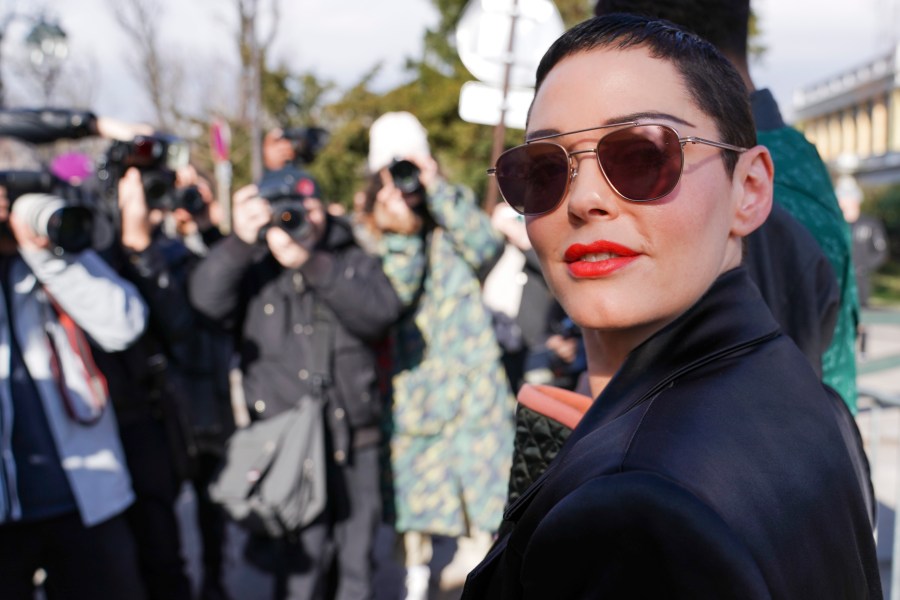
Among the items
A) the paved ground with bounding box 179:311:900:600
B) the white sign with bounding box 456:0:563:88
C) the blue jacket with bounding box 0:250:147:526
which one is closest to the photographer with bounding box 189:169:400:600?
the paved ground with bounding box 179:311:900:600

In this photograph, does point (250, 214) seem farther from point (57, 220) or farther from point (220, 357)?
point (220, 357)

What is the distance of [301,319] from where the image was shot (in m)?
3.65

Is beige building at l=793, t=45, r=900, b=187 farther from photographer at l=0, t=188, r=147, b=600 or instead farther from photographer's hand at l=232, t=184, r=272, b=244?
photographer at l=0, t=188, r=147, b=600

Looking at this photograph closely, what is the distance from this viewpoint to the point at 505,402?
13.6ft

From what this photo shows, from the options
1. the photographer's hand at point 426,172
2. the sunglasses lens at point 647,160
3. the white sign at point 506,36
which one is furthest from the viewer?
the white sign at point 506,36

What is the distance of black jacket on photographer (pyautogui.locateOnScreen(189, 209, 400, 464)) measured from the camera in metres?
3.55

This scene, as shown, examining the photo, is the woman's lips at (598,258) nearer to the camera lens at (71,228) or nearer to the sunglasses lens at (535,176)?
the sunglasses lens at (535,176)

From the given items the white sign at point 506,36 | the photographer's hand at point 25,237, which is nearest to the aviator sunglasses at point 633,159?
the photographer's hand at point 25,237

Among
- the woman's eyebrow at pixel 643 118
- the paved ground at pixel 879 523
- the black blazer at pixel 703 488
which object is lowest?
the paved ground at pixel 879 523

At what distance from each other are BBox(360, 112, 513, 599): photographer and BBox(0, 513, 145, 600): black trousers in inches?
51.2

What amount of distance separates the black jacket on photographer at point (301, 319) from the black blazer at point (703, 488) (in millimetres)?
2581

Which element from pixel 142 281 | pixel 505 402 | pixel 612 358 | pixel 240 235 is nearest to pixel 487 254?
pixel 505 402

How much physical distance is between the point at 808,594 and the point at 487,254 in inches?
126

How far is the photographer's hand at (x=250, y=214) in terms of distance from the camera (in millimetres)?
3475
